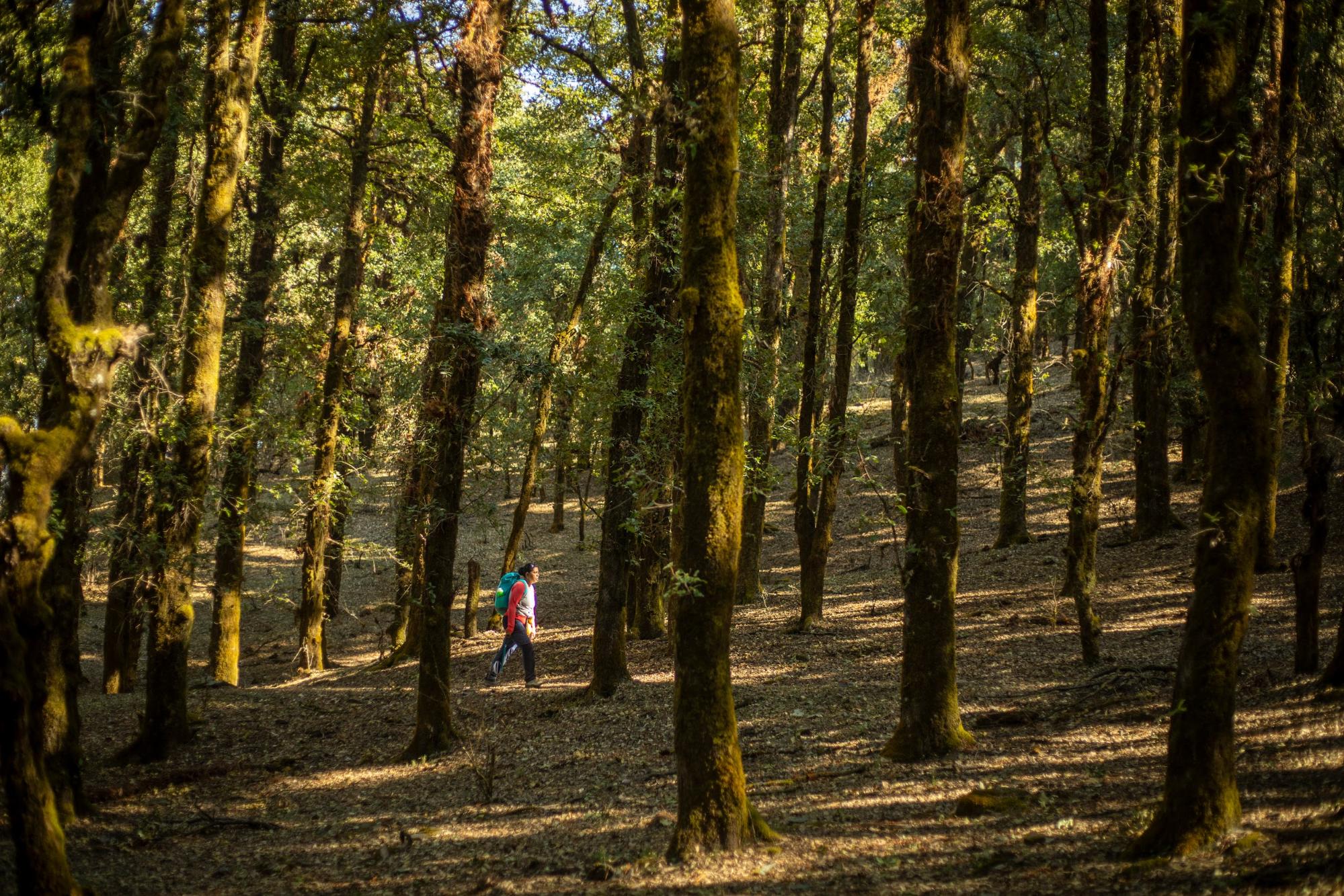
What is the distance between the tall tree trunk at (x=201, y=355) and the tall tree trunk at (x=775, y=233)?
789cm

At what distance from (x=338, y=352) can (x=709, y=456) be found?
11.9m

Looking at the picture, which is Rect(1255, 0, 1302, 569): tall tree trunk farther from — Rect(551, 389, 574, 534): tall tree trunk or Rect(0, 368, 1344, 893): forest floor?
Rect(551, 389, 574, 534): tall tree trunk

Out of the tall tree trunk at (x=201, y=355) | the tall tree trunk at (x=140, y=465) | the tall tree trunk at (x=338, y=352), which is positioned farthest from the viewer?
the tall tree trunk at (x=338, y=352)

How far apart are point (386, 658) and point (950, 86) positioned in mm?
14589

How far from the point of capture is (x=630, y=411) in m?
13.8

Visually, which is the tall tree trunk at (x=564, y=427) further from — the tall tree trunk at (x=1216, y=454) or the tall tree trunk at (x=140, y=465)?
the tall tree trunk at (x=1216, y=454)

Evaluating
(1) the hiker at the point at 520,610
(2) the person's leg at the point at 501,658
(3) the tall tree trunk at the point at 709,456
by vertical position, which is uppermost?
(3) the tall tree trunk at the point at 709,456

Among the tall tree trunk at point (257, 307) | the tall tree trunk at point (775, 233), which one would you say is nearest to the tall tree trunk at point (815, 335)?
the tall tree trunk at point (775, 233)

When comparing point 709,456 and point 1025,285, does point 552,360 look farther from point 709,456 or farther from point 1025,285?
point 709,456

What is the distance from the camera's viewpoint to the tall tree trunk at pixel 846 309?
14359 millimetres

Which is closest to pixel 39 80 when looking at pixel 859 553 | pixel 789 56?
pixel 789 56

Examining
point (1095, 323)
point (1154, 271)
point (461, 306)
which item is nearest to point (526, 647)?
point (461, 306)

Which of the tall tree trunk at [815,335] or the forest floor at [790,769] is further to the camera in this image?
the tall tree trunk at [815,335]

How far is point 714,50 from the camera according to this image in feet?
22.9
